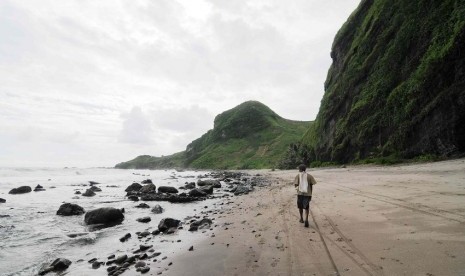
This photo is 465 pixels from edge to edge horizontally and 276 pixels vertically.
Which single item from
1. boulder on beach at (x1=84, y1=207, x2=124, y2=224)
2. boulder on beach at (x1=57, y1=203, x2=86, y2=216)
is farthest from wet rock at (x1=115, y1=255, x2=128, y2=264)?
boulder on beach at (x1=57, y1=203, x2=86, y2=216)

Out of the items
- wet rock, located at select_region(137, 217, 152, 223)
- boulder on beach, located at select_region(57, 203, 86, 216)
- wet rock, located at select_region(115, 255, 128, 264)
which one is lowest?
wet rock, located at select_region(115, 255, 128, 264)

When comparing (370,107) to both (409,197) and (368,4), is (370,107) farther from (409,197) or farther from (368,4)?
(409,197)


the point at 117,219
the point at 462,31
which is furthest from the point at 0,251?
the point at 462,31

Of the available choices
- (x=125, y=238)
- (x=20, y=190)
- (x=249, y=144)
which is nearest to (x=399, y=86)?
(x=125, y=238)

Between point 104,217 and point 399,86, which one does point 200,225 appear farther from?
point 399,86

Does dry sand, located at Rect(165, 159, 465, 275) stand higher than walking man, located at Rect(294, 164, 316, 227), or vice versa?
walking man, located at Rect(294, 164, 316, 227)

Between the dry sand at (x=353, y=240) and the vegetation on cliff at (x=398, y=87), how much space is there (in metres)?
18.3

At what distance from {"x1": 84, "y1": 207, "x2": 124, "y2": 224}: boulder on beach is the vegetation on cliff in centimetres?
3020

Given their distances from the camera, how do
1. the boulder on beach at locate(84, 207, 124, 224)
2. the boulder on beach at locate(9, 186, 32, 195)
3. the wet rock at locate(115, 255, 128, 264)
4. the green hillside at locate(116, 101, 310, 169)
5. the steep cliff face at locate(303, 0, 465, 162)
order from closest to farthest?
1. the wet rock at locate(115, 255, 128, 264)
2. the boulder on beach at locate(84, 207, 124, 224)
3. the steep cliff face at locate(303, 0, 465, 162)
4. the boulder on beach at locate(9, 186, 32, 195)
5. the green hillside at locate(116, 101, 310, 169)

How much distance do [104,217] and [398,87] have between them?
129 feet

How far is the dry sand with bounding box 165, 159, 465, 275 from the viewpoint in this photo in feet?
25.0

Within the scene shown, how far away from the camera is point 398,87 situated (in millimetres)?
39656

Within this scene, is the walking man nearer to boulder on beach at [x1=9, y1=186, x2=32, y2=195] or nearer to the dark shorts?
the dark shorts

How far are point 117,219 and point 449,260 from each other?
1779 centimetres
